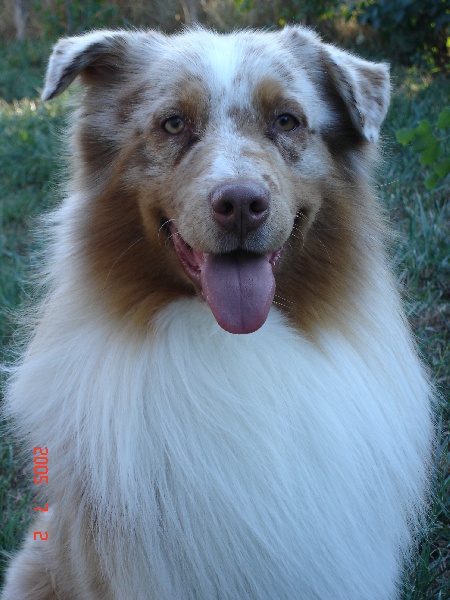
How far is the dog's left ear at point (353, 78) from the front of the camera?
2973 mm

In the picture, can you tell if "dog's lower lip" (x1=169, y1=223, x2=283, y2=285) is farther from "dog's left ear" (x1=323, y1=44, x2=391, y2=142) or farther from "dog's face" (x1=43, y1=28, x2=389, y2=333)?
"dog's left ear" (x1=323, y1=44, x2=391, y2=142)

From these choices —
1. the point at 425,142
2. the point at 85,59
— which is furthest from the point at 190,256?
the point at 425,142

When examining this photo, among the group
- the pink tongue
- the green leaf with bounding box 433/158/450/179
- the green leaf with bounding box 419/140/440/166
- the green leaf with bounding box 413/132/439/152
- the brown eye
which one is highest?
the brown eye

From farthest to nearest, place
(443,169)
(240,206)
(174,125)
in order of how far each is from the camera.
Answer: (443,169)
(174,125)
(240,206)

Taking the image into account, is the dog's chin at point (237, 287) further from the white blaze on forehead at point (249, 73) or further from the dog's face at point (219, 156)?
the white blaze on forehead at point (249, 73)

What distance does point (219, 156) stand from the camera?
255 cm

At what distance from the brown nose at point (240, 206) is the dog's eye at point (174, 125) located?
462 mm

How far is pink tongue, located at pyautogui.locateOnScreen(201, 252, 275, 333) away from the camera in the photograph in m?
2.55

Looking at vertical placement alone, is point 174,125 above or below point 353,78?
below

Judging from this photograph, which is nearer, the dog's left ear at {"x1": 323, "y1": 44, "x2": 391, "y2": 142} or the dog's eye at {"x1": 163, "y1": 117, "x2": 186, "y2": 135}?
the dog's eye at {"x1": 163, "y1": 117, "x2": 186, "y2": 135}

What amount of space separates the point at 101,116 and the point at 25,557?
1.94 m

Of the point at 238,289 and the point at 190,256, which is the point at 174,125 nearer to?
the point at 190,256

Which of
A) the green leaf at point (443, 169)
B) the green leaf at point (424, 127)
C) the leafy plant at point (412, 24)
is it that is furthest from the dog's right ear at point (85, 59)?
the leafy plant at point (412, 24)

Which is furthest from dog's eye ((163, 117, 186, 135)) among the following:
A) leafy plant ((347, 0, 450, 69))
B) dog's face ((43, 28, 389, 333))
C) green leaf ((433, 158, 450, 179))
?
leafy plant ((347, 0, 450, 69))
